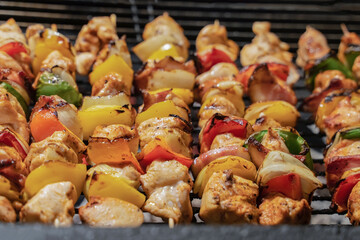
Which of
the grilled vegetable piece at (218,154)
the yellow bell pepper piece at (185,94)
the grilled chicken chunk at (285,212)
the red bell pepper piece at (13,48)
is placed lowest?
the grilled chicken chunk at (285,212)

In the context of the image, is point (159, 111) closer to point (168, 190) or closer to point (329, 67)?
point (168, 190)

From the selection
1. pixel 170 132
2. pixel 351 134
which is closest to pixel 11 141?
pixel 170 132

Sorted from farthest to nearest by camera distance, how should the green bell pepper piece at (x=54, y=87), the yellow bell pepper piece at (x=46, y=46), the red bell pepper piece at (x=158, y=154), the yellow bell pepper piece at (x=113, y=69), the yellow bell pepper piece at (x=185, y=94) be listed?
the yellow bell pepper piece at (x=46, y=46) → the yellow bell pepper piece at (x=113, y=69) → the yellow bell pepper piece at (x=185, y=94) → the green bell pepper piece at (x=54, y=87) → the red bell pepper piece at (x=158, y=154)

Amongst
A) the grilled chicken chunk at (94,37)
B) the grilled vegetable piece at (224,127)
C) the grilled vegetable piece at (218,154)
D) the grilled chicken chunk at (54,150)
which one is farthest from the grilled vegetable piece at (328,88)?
the grilled chicken chunk at (54,150)

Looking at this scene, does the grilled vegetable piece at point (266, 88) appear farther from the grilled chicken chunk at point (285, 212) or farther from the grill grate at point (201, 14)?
the grilled chicken chunk at point (285, 212)

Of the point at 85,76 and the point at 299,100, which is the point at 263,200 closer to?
the point at 299,100

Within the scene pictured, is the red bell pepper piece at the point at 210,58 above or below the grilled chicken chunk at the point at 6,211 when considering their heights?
above
